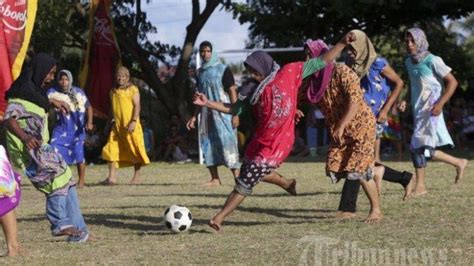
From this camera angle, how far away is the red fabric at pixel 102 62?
21750mm

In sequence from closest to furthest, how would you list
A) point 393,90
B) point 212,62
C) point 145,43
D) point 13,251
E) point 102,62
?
point 13,251
point 393,90
point 212,62
point 102,62
point 145,43

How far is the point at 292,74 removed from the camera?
799 centimetres

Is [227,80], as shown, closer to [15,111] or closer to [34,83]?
[34,83]

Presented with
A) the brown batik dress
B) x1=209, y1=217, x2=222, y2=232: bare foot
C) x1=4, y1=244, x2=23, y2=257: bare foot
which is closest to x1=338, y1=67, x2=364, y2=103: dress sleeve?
Result: the brown batik dress

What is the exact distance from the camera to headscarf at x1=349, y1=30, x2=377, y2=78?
878 cm

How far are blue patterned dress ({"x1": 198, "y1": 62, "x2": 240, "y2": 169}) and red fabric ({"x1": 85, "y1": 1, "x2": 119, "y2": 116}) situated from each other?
8.17m

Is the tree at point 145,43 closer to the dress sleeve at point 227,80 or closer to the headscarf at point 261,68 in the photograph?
the dress sleeve at point 227,80

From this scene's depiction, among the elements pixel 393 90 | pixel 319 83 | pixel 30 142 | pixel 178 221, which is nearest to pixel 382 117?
pixel 393 90

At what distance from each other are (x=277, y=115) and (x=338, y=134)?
1.89 feet

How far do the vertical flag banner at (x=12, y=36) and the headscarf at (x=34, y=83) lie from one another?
8.97 metres

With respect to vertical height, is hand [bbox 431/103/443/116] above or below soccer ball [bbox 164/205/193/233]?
above

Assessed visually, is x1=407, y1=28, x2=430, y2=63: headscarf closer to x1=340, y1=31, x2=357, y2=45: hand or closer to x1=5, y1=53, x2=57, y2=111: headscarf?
x1=340, y1=31, x2=357, y2=45: hand

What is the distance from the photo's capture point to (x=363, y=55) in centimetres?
898

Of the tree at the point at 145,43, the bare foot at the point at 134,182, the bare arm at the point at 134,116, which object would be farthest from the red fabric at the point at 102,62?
the bare arm at the point at 134,116
